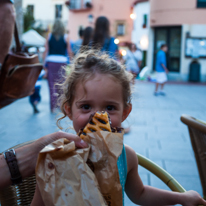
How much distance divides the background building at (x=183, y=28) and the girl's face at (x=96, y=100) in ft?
57.1

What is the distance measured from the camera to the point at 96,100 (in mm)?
1220

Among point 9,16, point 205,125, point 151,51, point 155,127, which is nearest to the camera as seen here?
point 205,125

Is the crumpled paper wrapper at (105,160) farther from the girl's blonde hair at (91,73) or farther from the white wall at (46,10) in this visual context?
the white wall at (46,10)

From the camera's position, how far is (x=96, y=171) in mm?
829

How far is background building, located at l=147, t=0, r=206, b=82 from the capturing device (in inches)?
721

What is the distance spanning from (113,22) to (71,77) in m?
33.5

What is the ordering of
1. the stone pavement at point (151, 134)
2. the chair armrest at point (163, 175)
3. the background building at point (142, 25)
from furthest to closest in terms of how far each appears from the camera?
the background building at point (142, 25), the stone pavement at point (151, 134), the chair armrest at point (163, 175)

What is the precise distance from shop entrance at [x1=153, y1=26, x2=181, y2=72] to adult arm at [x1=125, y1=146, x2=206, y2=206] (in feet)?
63.3

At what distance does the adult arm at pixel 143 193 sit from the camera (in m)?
1.21

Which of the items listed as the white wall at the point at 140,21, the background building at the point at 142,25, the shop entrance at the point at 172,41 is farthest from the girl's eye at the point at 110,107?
the white wall at the point at 140,21

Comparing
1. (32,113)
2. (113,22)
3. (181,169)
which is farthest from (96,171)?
(113,22)

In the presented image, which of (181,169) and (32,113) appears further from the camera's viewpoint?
(32,113)

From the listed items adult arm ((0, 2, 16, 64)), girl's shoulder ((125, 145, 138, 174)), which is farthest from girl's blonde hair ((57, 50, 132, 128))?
adult arm ((0, 2, 16, 64))

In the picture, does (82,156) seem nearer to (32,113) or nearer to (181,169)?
(181,169)
